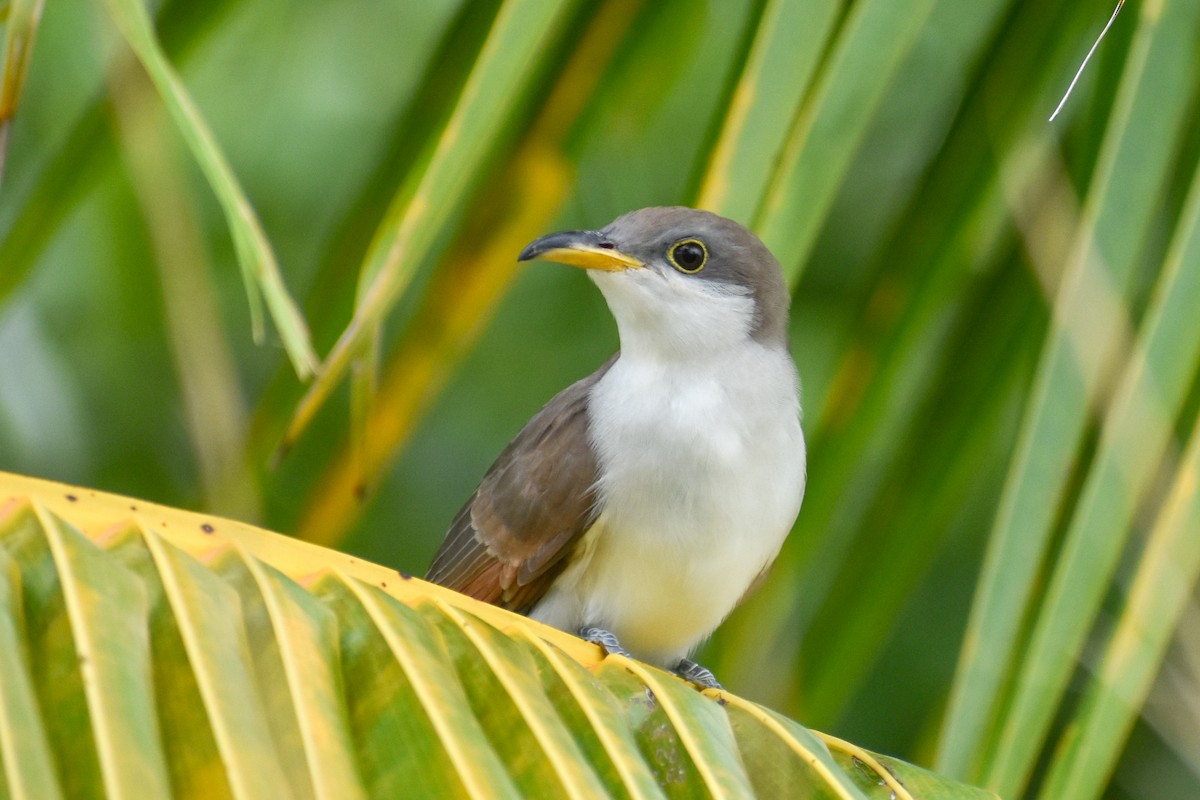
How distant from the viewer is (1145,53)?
1903 mm

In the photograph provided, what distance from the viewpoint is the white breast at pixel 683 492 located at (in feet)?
8.96

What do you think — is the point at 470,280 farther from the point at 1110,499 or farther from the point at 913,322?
the point at 1110,499

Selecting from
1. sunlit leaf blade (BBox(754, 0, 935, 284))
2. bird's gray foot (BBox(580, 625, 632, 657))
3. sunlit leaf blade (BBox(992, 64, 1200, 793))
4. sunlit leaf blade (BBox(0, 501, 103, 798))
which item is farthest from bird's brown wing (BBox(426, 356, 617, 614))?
sunlit leaf blade (BBox(0, 501, 103, 798))

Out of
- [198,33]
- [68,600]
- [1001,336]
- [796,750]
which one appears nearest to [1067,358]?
[1001,336]

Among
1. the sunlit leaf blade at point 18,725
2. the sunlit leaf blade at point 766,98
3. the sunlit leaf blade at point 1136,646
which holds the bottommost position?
the sunlit leaf blade at point 18,725

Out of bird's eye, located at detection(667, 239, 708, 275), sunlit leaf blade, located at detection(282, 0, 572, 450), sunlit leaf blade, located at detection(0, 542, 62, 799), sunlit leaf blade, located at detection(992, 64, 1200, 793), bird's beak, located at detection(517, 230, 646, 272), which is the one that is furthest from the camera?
bird's eye, located at detection(667, 239, 708, 275)

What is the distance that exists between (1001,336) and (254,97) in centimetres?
225

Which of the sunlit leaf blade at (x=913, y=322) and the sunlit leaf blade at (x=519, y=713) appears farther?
the sunlit leaf blade at (x=913, y=322)

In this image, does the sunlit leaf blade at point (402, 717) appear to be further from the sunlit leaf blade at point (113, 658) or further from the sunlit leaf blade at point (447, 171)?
the sunlit leaf blade at point (447, 171)

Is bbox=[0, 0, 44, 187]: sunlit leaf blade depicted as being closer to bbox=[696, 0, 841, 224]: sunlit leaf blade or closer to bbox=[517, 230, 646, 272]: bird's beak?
bbox=[696, 0, 841, 224]: sunlit leaf blade

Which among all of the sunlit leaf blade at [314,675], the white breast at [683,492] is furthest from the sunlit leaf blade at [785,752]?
the white breast at [683,492]

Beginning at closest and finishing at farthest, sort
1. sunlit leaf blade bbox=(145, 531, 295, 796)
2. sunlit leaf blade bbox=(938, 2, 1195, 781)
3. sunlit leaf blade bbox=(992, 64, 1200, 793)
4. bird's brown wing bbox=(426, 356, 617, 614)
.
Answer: sunlit leaf blade bbox=(145, 531, 295, 796) < sunlit leaf blade bbox=(992, 64, 1200, 793) < sunlit leaf blade bbox=(938, 2, 1195, 781) < bird's brown wing bbox=(426, 356, 617, 614)

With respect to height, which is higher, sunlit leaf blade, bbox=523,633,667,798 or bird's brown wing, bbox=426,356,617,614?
sunlit leaf blade, bbox=523,633,667,798

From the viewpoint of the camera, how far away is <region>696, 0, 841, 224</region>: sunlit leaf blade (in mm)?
1971
